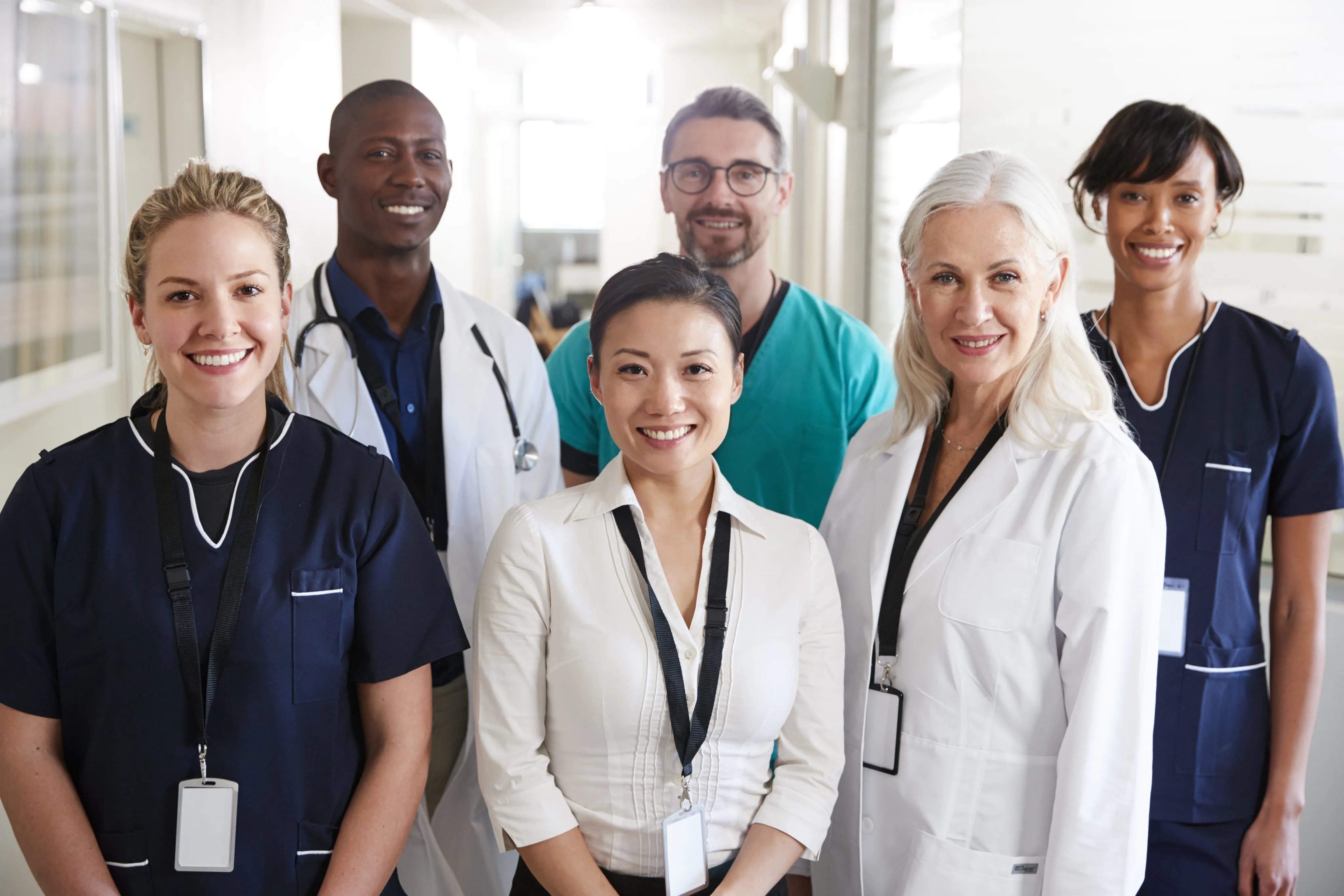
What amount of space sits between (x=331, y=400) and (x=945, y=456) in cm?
102

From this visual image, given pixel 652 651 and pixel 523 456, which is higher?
pixel 523 456

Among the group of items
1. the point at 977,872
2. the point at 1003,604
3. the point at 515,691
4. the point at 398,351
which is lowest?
the point at 977,872

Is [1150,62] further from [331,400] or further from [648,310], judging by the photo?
[331,400]

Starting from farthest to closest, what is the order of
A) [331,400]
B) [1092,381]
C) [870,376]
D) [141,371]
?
[141,371], [870,376], [331,400], [1092,381]

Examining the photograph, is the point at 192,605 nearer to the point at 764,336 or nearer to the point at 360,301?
the point at 360,301

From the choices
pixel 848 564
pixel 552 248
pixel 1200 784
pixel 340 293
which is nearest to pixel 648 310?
pixel 848 564

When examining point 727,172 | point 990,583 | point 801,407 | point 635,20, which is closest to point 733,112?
point 727,172

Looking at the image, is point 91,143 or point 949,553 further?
point 91,143

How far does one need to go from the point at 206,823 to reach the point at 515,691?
396 millimetres

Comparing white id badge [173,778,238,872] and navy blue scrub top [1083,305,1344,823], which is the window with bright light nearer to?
navy blue scrub top [1083,305,1344,823]

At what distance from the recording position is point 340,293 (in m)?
1.78

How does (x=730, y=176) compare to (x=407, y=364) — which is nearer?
(x=407, y=364)

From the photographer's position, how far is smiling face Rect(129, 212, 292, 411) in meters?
1.21

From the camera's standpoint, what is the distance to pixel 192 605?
1.19 metres
